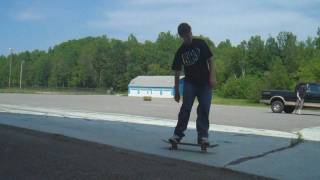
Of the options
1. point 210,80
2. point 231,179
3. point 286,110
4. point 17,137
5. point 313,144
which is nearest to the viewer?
point 231,179

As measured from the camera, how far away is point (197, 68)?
Answer: 8875 millimetres

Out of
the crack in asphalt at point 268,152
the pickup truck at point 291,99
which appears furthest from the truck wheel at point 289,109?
the crack in asphalt at point 268,152

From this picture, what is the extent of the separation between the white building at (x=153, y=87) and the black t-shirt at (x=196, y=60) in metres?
94.8

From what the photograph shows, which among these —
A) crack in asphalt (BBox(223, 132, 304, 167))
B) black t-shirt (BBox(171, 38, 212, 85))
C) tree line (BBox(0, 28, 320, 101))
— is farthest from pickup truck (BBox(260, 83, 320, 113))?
tree line (BBox(0, 28, 320, 101))

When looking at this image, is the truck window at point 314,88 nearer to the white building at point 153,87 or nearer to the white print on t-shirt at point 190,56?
the white print on t-shirt at point 190,56

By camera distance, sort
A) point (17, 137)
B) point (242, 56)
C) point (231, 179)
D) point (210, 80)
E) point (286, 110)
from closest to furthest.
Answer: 1. point (231, 179)
2. point (210, 80)
3. point (17, 137)
4. point (286, 110)
5. point (242, 56)

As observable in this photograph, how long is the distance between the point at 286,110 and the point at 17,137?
24683mm

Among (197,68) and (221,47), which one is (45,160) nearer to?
(197,68)

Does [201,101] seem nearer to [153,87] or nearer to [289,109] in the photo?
[289,109]

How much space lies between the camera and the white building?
106 m

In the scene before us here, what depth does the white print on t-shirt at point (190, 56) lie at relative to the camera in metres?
8.80

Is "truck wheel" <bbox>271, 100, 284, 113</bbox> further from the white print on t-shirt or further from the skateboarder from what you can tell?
the white print on t-shirt

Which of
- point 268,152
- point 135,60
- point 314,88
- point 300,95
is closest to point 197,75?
point 268,152

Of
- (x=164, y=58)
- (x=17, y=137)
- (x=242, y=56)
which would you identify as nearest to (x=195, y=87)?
(x=17, y=137)
